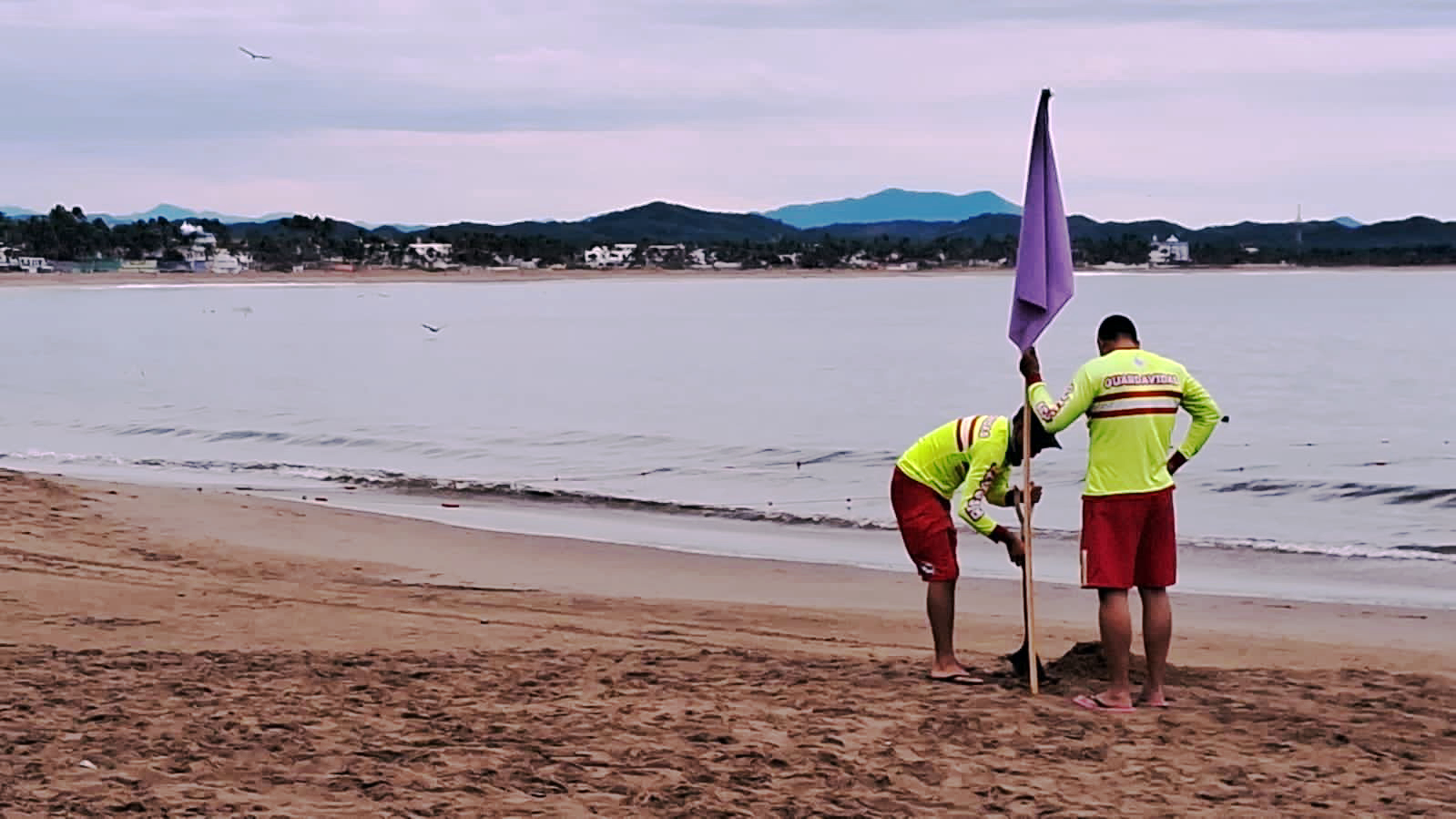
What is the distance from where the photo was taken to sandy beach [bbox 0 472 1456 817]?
6098 mm

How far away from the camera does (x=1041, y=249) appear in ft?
25.3

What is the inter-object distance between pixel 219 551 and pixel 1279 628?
7707 millimetres

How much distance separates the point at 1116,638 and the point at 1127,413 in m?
0.99

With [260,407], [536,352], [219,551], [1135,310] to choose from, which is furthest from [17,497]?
[1135,310]

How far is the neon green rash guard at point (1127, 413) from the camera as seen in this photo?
7090 mm

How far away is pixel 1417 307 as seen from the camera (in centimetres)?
10456

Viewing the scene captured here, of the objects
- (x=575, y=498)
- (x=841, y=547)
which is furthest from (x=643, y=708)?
(x=575, y=498)

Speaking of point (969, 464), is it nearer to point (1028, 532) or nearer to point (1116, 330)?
point (1028, 532)

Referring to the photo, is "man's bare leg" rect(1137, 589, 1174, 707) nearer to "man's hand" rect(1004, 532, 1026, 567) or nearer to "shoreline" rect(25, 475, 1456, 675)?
"man's hand" rect(1004, 532, 1026, 567)

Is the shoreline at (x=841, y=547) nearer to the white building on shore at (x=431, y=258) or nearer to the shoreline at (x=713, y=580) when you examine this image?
the shoreline at (x=713, y=580)

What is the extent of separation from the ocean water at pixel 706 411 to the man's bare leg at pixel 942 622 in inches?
327

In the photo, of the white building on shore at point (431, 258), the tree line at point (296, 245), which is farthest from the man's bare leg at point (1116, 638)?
the white building on shore at point (431, 258)

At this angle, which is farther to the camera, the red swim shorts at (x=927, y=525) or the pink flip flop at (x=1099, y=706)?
the red swim shorts at (x=927, y=525)

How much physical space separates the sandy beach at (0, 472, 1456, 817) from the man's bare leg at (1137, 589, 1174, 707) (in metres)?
0.12
